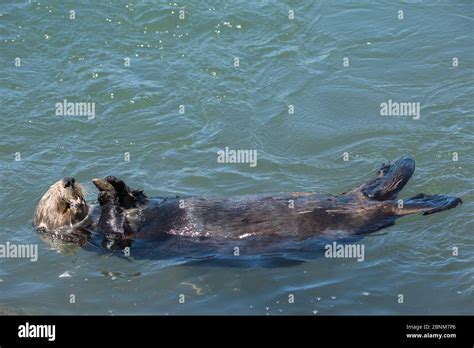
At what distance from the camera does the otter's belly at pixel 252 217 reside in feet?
24.1

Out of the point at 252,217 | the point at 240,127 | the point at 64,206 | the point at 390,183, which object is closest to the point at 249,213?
the point at 252,217

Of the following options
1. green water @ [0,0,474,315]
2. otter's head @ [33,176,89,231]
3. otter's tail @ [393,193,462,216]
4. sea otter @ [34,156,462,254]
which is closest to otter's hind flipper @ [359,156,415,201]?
sea otter @ [34,156,462,254]

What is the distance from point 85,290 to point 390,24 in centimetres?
644

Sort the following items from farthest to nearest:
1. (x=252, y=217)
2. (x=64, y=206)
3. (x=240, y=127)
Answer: (x=240, y=127) → (x=64, y=206) → (x=252, y=217)

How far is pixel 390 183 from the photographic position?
7.70 m

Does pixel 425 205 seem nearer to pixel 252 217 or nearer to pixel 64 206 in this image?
pixel 252 217

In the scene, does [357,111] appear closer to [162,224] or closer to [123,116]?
[123,116]

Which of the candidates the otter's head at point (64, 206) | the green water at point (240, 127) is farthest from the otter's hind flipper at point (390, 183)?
the otter's head at point (64, 206)

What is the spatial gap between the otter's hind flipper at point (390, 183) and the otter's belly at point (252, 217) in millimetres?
226

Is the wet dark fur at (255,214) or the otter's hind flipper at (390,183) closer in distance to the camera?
the wet dark fur at (255,214)

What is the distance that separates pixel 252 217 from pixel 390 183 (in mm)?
1367

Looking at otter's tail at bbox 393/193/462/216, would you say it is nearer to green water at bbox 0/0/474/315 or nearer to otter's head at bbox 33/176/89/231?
green water at bbox 0/0/474/315

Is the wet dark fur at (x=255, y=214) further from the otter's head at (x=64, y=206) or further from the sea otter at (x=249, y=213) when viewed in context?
the otter's head at (x=64, y=206)

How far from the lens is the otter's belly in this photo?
7348 millimetres
